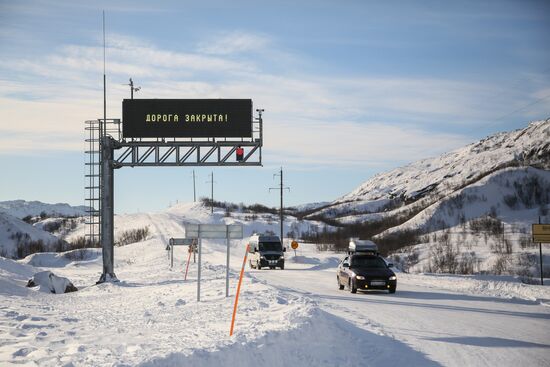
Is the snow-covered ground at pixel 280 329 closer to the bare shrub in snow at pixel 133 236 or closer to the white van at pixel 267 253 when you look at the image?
the white van at pixel 267 253

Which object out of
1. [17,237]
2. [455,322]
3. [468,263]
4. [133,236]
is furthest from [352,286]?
[133,236]

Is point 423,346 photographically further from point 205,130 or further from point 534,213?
point 534,213

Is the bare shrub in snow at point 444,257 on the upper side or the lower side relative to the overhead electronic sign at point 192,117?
lower

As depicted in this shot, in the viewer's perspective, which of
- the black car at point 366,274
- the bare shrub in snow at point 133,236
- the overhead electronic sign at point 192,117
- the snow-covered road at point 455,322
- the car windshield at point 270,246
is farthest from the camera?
the bare shrub in snow at point 133,236

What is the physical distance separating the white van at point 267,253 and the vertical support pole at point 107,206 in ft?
49.6

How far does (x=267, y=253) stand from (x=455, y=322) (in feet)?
98.7

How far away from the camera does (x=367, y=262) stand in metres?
26.5

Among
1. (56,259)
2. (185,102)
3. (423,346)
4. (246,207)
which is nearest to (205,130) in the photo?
(185,102)

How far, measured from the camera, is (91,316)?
59.1 feet

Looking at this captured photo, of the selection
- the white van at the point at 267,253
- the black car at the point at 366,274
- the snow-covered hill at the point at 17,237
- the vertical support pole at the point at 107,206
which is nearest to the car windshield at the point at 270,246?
the white van at the point at 267,253

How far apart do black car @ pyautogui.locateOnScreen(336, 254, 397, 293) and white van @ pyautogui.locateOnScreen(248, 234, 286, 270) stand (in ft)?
62.1

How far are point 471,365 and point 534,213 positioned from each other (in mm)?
96230

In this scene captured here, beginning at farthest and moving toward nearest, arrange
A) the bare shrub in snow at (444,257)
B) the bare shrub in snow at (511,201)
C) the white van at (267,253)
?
the bare shrub in snow at (511,201) < the bare shrub in snow at (444,257) < the white van at (267,253)

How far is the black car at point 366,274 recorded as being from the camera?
→ 82.1ft
